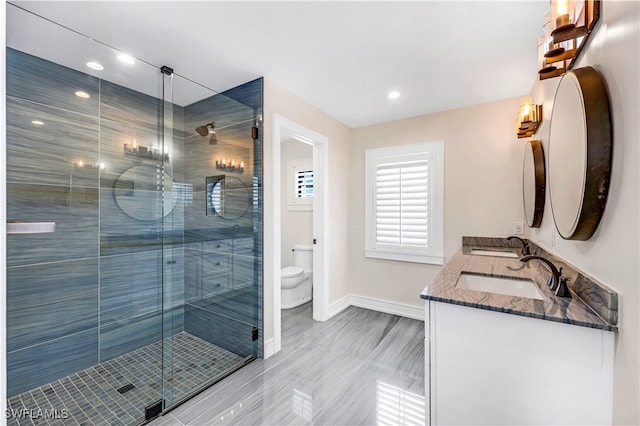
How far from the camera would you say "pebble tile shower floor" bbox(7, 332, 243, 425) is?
1.75 metres

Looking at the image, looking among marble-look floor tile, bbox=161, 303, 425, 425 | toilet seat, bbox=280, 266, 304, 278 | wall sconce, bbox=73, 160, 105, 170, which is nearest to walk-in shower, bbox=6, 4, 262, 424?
wall sconce, bbox=73, 160, 105, 170

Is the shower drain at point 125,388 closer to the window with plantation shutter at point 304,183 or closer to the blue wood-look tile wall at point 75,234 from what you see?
the blue wood-look tile wall at point 75,234

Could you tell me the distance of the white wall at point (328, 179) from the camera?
2.48m

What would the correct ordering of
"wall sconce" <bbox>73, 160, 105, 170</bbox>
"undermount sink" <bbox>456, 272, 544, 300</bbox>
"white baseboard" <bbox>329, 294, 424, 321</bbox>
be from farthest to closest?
"white baseboard" <bbox>329, 294, 424, 321</bbox> < "wall sconce" <bbox>73, 160, 105, 170</bbox> < "undermount sink" <bbox>456, 272, 544, 300</bbox>

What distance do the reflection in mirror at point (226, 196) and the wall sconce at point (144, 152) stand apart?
42 centimetres

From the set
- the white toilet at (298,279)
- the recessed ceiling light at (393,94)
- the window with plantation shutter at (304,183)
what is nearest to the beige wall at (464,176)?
the recessed ceiling light at (393,94)

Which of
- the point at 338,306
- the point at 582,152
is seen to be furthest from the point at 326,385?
the point at 582,152

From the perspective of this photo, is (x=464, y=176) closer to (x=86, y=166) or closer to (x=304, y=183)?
(x=304, y=183)

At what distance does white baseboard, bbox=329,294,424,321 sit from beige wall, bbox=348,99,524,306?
71mm

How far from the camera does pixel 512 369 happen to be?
1.12 metres

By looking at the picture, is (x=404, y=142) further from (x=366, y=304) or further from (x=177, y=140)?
(x=177, y=140)

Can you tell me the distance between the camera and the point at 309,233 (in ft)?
13.9

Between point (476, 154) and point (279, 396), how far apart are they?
2969mm

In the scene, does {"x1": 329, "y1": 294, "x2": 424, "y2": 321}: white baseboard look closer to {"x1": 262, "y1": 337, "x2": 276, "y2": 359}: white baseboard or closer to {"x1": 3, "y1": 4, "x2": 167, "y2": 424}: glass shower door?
{"x1": 262, "y1": 337, "x2": 276, "y2": 359}: white baseboard
